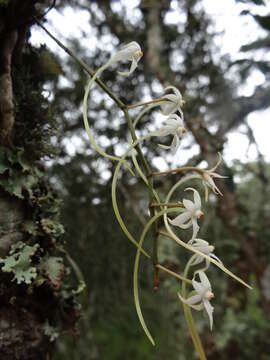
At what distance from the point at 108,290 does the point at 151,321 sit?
1.35ft

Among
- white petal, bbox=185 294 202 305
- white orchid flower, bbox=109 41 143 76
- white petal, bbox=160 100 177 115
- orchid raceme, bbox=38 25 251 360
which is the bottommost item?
white petal, bbox=185 294 202 305

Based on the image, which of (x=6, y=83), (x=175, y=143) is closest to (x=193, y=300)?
(x=175, y=143)

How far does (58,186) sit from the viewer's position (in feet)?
3.42

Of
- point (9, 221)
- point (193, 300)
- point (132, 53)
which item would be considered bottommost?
point (193, 300)

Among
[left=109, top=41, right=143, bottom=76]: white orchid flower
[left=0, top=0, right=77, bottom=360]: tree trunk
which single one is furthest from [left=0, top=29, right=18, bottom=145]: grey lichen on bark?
[left=109, top=41, right=143, bottom=76]: white orchid flower

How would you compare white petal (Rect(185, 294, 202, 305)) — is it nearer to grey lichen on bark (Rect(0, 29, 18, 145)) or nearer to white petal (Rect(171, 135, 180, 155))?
white petal (Rect(171, 135, 180, 155))

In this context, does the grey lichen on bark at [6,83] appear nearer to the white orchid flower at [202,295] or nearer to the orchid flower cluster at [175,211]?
the orchid flower cluster at [175,211]

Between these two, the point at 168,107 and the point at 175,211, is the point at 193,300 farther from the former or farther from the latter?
the point at 168,107

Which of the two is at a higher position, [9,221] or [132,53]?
[132,53]

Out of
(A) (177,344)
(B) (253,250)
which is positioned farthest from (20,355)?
(A) (177,344)

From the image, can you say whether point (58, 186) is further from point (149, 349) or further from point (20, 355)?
point (149, 349)

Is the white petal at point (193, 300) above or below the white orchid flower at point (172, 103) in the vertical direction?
below

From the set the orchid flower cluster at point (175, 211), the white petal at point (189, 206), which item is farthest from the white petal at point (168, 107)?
the white petal at point (189, 206)

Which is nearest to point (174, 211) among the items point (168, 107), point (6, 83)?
point (168, 107)
